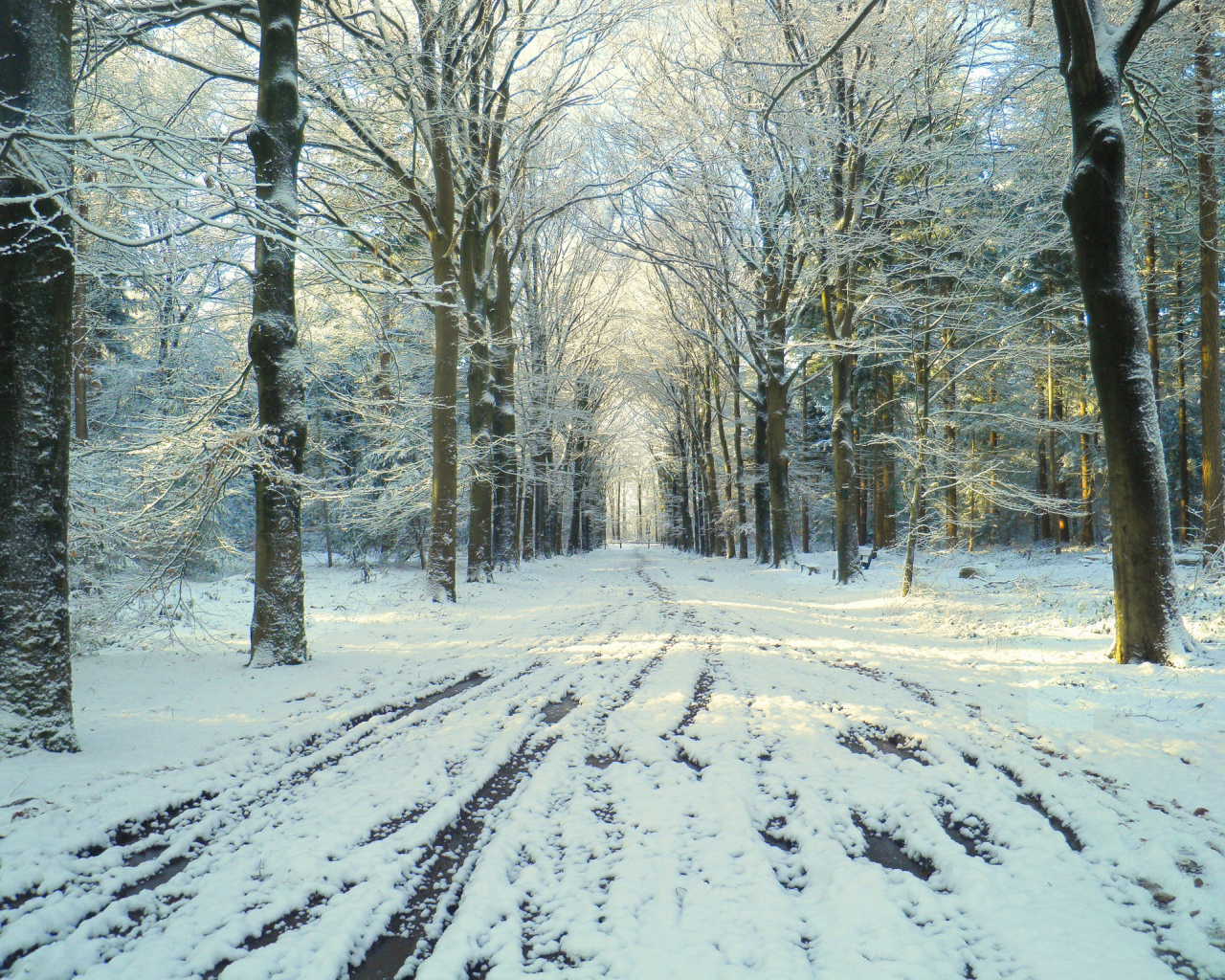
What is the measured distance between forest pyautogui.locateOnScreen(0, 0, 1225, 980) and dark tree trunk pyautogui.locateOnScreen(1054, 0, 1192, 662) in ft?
0.12

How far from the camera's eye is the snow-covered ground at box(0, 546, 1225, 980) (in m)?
1.88

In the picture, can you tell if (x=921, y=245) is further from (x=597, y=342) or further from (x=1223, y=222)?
(x=597, y=342)

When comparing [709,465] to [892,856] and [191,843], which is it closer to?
[892,856]

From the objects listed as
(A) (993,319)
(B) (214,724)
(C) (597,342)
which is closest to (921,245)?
(A) (993,319)

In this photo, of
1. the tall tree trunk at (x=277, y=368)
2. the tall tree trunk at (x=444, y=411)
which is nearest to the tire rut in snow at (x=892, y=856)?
the tall tree trunk at (x=277, y=368)

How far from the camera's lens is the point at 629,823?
266 cm

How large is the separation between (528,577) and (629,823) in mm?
14058

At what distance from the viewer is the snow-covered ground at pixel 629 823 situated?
1877 millimetres

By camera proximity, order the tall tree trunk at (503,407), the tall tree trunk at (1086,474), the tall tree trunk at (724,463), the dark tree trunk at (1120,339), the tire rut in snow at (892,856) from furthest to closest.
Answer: the tall tree trunk at (724,463)
the tall tree trunk at (1086,474)
the tall tree trunk at (503,407)
the dark tree trunk at (1120,339)
the tire rut in snow at (892,856)

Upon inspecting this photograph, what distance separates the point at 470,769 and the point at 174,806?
4.69ft

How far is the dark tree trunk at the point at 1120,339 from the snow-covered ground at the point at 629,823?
59 centimetres

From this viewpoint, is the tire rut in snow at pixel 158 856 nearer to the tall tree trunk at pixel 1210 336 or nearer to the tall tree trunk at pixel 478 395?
the tall tree trunk at pixel 478 395

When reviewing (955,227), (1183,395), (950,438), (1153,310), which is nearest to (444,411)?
(955,227)

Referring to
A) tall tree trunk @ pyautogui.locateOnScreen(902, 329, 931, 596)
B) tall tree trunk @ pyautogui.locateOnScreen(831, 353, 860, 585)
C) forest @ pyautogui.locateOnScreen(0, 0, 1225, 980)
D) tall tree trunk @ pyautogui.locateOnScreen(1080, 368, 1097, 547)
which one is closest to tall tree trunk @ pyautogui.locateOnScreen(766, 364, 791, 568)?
forest @ pyautogui.locateOnScreen(0, 0, 1225, 980)
